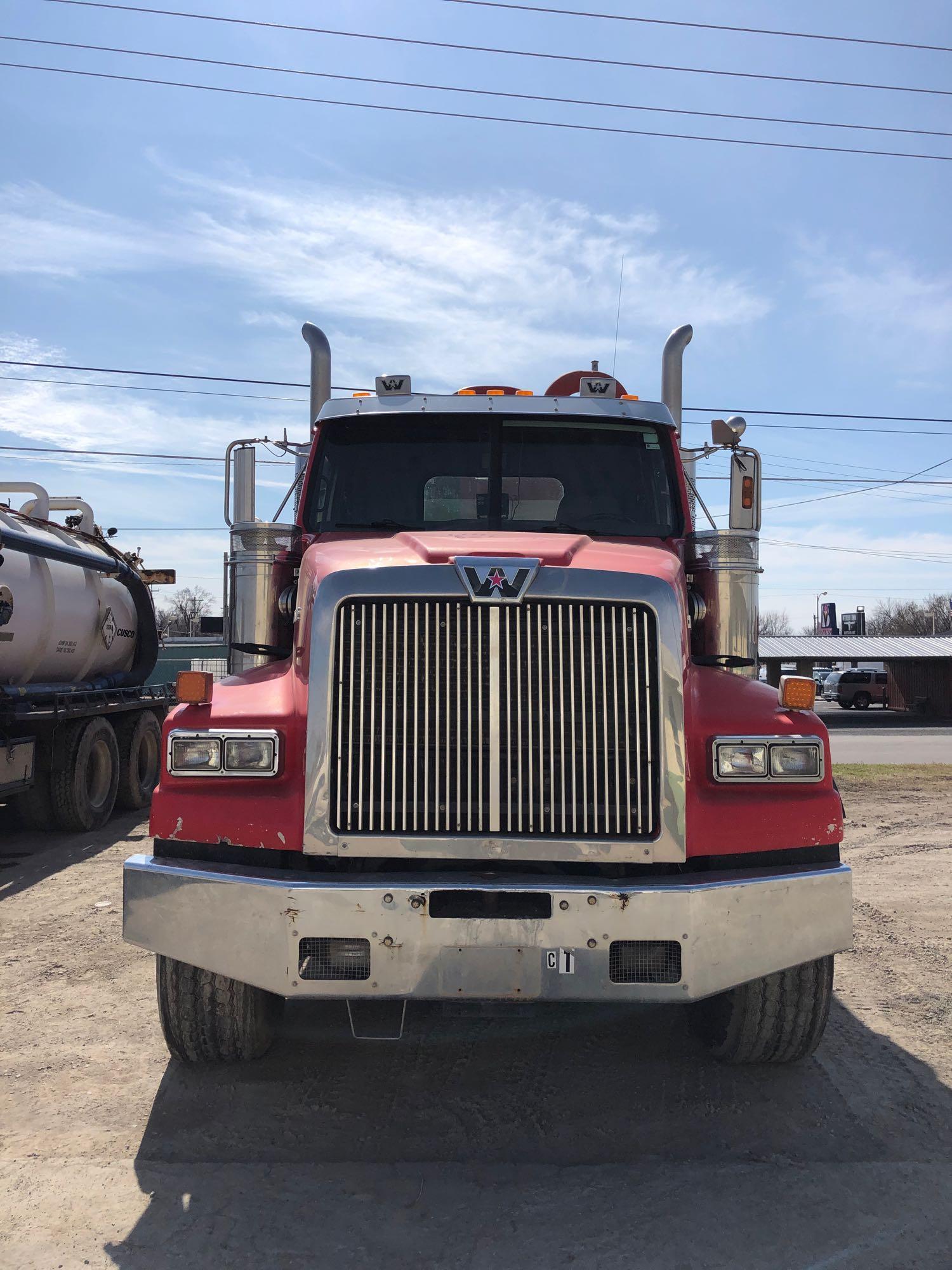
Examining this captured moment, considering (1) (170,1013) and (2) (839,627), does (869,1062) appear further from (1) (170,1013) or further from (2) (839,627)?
(2) (839,627)

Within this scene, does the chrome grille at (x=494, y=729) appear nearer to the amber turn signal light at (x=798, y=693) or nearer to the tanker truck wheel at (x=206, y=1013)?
the amber turn signal light at (x=798, y=693)

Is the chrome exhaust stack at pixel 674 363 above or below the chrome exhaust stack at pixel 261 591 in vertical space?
above

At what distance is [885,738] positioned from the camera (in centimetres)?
2878

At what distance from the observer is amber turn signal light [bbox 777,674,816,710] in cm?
372

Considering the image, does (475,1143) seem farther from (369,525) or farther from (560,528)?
(369,525)

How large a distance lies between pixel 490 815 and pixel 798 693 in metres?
1.22

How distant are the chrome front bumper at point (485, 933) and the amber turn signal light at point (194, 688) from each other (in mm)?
707

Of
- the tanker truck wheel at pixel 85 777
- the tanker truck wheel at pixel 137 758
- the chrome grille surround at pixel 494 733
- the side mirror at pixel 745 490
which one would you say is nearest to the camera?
the chrome grille surround at pixel 494 733

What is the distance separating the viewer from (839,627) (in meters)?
90.4

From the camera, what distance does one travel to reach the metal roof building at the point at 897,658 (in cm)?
4259

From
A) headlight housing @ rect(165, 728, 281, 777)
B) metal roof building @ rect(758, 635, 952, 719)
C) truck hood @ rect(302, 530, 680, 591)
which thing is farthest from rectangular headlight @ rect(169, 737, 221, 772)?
metal roof building @ rect(758, 635, 952, 719)

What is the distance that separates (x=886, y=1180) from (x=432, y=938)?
1.60 meters

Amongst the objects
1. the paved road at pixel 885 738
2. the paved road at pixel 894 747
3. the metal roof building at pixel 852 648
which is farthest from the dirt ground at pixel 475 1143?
the metal roof building at pixel 852 648

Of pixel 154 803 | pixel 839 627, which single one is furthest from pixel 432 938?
pixel 839 627
